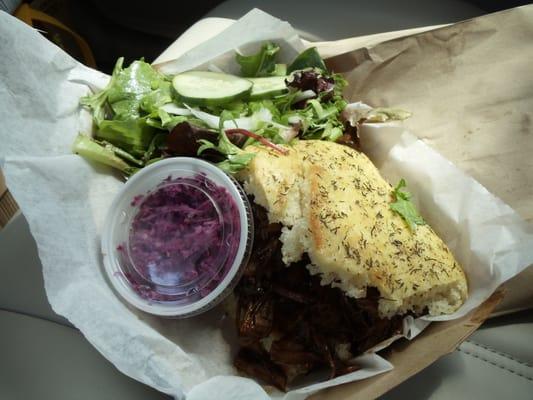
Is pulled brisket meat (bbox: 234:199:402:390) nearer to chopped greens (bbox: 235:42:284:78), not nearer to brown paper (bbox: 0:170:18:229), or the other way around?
chopped greens (bbox: 235:42:284:78)

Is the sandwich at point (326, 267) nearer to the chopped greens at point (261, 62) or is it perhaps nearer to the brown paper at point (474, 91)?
the brown paper at point (474, 91)

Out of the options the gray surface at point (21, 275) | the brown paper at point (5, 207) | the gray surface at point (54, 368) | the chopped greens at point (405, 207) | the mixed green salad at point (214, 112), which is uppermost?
the mixed green salad at point (214, 112)

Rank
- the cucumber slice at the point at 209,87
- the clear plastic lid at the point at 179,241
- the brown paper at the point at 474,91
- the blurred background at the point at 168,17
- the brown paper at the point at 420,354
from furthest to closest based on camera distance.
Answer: the blurred background at the point at 168,17, the cucumber slice at the point at 209,87, the brown paper at the point at 474,91, the clear plastic lid at the point at 179,241, the brown paper at the point at 420,354

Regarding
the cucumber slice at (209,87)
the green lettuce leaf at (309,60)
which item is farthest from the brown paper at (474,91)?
the cucumber slice at (209,87)

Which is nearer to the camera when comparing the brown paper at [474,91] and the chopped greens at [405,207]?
the chopped greens at [405,207]

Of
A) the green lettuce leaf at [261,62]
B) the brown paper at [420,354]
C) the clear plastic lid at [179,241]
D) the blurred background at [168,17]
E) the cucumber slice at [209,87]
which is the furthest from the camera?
the blurred background at [168,17]

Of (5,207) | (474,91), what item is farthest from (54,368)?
(474,91)

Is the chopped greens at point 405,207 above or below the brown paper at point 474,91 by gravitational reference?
below

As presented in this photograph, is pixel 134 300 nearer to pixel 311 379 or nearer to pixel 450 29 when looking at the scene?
pixel 311 379
